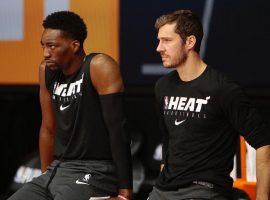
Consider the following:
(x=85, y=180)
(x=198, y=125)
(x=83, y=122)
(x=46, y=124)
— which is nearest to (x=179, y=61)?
(x=198, y=125)

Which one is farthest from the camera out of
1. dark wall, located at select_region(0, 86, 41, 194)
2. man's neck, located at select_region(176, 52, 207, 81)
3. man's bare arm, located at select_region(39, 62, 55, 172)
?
dark wall, located at select_region(0, 86, 41, 194)

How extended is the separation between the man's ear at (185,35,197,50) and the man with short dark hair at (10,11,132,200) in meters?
0.39

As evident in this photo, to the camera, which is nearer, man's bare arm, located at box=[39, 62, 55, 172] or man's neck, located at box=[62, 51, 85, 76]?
man's neck, located at box=[62, 51, 85, 76]

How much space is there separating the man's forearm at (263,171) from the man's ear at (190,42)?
55 cm

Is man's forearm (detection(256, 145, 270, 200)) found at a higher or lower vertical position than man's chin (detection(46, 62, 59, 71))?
lower

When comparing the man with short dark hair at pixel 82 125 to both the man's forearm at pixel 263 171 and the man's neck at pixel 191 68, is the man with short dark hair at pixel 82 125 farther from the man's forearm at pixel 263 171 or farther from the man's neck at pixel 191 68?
the man's forearm at pixel 263 171

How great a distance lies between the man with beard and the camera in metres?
3.02

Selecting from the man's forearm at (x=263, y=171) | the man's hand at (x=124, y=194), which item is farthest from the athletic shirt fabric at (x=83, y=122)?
the man's forearm at (x=263, y=171)

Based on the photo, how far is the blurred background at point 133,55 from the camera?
189 inches

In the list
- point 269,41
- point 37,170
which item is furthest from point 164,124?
point 37,170

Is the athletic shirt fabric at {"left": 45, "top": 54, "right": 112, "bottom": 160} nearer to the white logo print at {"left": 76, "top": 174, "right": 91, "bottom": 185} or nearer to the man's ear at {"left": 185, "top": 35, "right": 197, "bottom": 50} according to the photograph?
the white logo print at {"left": 76, "top": 174, "right": 91, "bottom": 185}

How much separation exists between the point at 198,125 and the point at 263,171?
337mm

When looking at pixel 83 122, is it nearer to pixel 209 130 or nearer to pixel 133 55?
pixel 209 130

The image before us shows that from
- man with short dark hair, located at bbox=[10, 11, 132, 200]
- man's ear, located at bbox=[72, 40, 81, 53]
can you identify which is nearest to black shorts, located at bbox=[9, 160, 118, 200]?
man with short dark hair, located at bbox=[10, 11, 132, 200]
